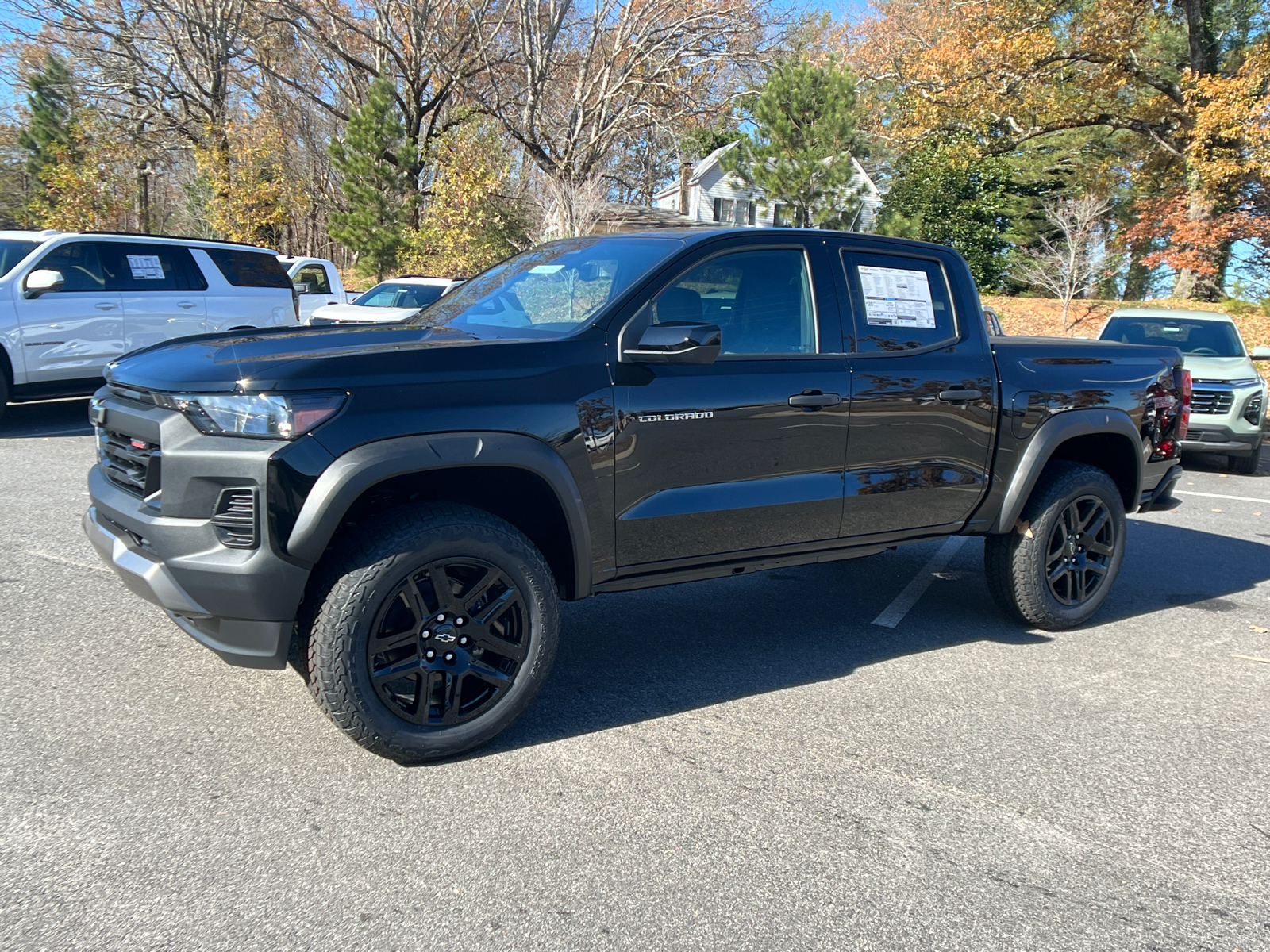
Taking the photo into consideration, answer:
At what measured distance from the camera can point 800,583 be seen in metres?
5.84

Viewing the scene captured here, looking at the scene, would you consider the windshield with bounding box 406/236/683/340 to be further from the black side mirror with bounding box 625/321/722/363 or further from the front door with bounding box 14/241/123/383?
the front door with bounding box 14/241/123/383

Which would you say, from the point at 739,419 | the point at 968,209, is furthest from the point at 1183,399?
the point at 968,209

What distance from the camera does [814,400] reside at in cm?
404

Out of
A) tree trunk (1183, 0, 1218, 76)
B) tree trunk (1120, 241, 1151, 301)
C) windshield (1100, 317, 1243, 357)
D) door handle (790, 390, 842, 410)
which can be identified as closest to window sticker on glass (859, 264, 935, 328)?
door handle (790, 390, 842, 410)

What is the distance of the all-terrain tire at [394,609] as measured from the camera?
10.1 ft

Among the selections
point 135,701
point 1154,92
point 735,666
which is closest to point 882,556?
point 735,666

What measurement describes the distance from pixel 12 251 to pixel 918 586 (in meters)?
9.48

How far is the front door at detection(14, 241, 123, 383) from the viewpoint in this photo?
9.59 m

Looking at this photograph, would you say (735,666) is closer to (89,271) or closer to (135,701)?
(135,701)

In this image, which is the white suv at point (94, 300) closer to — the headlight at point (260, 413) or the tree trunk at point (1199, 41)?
the headlight at point (260, 413)

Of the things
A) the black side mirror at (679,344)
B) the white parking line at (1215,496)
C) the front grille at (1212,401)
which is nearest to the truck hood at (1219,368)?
the front grille at (1212,401)

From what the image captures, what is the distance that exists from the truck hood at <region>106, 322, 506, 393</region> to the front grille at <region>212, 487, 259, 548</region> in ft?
1.09

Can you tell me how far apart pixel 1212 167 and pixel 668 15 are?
55.1 ft

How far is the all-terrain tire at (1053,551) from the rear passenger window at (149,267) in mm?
9320
